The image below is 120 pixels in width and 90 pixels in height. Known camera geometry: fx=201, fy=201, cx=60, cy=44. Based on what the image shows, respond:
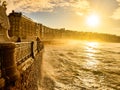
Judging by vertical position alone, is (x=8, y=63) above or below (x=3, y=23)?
below

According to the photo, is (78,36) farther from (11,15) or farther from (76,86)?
(76,86)

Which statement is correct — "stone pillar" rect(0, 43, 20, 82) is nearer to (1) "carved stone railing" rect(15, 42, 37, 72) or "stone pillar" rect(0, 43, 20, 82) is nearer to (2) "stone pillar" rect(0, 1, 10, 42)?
(1) "carved stone railing" rect(15, 42, 37, 72)

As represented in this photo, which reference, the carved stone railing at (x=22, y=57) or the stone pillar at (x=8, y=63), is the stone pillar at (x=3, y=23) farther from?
the stone pillar at (x=8, y=63)

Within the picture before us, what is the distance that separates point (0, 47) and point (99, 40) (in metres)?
174

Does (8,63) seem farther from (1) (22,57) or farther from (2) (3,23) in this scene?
(2) (3,23)

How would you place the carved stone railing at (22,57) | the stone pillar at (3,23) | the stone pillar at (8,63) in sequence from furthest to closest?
1. the stone pillar at (3,23)
2. the carved stone railing at (22,57)
3. the stone pillar at (8,63)

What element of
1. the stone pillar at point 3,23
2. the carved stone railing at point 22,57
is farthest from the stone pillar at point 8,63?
the stone pillar at point 3,23

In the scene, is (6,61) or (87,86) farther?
(87,86)

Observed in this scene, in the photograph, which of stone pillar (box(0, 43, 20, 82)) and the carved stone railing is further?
the carved stone railing

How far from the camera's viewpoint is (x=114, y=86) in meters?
16.5

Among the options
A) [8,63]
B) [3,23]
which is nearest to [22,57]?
[3,23]

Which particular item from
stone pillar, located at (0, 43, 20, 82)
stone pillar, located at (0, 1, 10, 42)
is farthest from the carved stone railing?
stone pillar, located at (0, 43, 20, 82)

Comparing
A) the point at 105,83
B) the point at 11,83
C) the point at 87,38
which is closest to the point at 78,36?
the point at 87,38

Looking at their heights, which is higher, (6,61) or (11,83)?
(6,61)
